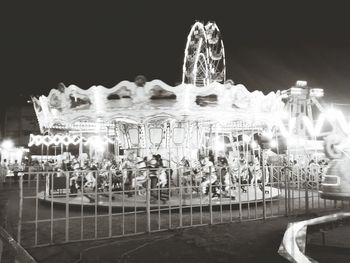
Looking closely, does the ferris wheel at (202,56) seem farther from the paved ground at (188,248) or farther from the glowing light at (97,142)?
the paved ground at (188,248)

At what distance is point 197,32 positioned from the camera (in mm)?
18141

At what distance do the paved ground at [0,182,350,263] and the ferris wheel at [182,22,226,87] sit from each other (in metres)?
11.7

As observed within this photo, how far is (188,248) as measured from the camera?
5512 millimetres

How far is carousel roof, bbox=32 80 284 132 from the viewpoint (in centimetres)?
1081

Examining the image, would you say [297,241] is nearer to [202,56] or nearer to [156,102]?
[156,102]

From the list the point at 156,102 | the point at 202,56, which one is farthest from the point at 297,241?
the point at 202,56

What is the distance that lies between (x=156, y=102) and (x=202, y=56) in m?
8.19

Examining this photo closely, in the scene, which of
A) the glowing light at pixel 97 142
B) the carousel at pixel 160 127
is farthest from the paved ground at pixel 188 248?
the glowing light at pixel 97 142

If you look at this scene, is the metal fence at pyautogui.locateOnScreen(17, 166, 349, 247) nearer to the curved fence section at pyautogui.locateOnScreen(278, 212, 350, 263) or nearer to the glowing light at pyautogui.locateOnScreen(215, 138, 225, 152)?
the curved fence section at pyautogui.locateOnScreen(278, 212, 350, 263)

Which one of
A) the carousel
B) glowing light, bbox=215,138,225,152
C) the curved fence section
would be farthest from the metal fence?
glowing light, bbox=215,138,225,152

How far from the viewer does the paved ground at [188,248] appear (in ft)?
16.4

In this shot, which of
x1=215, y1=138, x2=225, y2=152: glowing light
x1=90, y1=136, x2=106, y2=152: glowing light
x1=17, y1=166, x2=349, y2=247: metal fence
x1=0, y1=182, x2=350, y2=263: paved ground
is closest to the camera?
x1=0, y1=182, x2=350, y2=263: paved ground

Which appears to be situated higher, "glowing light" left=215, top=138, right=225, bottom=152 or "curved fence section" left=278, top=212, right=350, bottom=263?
"glowing light" left=215, top=138, right=225, bottom=152

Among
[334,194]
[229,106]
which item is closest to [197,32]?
[229,106]
